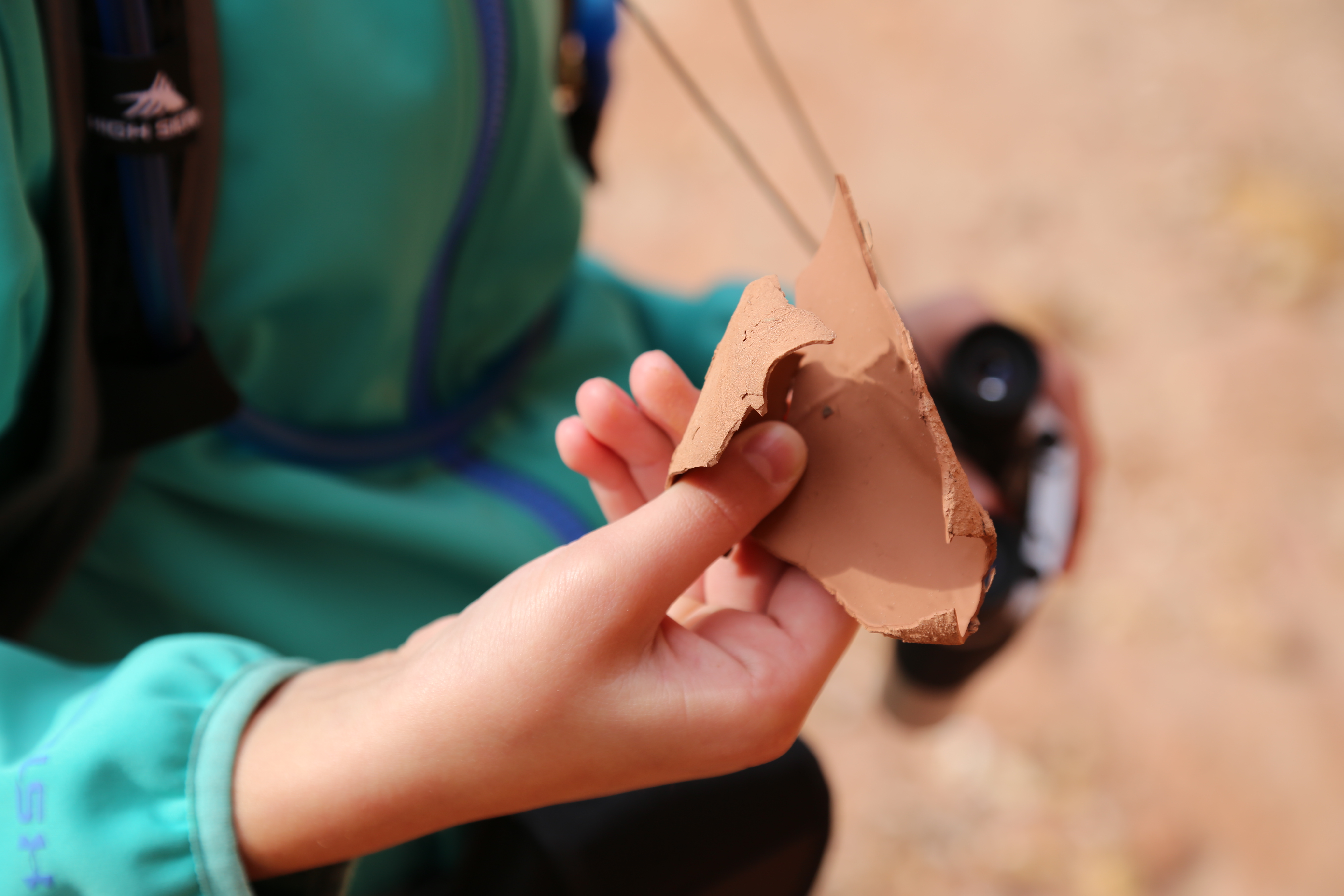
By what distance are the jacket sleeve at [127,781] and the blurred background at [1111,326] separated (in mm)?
930

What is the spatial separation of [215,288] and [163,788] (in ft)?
0.99

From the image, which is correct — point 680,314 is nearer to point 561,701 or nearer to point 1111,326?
point 561,701

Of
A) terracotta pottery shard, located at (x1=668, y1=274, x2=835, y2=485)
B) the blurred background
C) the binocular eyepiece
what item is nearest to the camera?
terracotta pottery shard, located at (x1=668, y1=274, x2=835, y2=485)

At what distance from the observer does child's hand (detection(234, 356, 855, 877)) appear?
42 cm

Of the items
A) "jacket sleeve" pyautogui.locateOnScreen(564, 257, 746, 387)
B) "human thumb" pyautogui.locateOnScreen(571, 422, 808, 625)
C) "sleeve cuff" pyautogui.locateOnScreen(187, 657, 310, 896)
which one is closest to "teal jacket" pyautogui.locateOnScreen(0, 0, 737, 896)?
"sleeve cuff" pyautogui.locateOnScreen(187, 657, 310, 896)

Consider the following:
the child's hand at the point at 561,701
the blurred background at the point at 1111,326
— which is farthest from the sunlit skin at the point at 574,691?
the blurred background at the point at 1111,326

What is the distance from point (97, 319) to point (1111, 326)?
153 centimetres

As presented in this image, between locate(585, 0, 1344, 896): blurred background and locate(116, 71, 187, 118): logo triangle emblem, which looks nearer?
locate(116, 71, 187, 118): logo triangle emblem

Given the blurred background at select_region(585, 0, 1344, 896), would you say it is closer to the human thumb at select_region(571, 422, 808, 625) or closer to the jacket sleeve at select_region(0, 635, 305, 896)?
the human thumb at select_region(571, 422, 808, 625)

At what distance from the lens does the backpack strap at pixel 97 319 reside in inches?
19.4

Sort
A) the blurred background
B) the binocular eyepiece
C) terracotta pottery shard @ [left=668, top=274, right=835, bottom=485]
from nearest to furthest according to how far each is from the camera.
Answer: terracotta pottery shard @ [left=668, top=274, right=835, bottom=485] → the binocular eyepiece → the blurred background

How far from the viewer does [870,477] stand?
0.48m

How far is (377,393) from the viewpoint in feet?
2.29

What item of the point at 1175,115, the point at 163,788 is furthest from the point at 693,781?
the point at 1175,115
